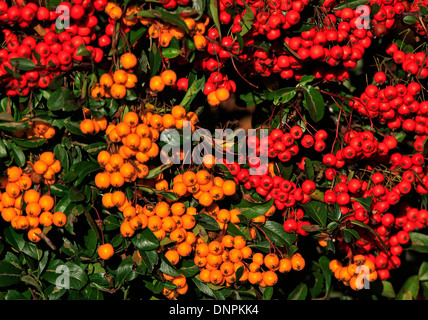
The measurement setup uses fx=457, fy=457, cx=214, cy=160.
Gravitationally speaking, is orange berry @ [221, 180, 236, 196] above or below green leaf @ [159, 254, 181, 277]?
above

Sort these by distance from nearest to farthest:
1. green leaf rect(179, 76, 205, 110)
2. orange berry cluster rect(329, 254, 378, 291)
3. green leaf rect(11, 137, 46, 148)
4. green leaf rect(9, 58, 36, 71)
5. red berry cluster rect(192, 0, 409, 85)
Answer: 1. green leaf rect(9, 58, 36, 71)
2. green leaf rect(11, 137, 46, 148)
3. red berry cluster rect(192, 0, 409, 85)
4. green leaf rect(179, 76, 205, 110)
5. orange berry cluster rect(329, 254, 378, 291)

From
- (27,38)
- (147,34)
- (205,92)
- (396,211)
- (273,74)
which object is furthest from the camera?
(396,211)

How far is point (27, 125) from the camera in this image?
190cm

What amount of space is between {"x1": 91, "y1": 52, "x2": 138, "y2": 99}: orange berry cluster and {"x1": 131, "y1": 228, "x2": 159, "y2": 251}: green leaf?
62 centimetres

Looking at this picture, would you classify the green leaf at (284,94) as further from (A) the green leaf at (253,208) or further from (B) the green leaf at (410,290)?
(B) the green leaf at (410,290)

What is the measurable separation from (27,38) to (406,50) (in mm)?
1910

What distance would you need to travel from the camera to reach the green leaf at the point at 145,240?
2.06 m

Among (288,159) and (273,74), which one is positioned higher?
(273,74)

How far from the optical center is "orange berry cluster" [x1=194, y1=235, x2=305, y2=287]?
7.15 ft

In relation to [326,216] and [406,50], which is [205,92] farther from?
[406,50]

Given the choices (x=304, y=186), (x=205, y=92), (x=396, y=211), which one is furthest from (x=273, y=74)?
(x=396, y=211)

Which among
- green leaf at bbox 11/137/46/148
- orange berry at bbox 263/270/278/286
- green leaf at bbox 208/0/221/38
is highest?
green leaf at bbox 208/0/221/38

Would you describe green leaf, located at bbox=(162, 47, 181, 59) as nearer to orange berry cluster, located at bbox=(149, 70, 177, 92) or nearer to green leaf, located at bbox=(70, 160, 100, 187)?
orange berry cluster, located at bbox=(149, 70, 177, 92)

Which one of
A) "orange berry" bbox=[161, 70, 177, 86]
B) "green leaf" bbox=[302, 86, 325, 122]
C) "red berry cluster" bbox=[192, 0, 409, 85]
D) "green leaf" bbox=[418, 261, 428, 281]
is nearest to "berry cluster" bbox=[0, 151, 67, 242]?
"orange berry" bbox=[161, 70, 177, 86]
